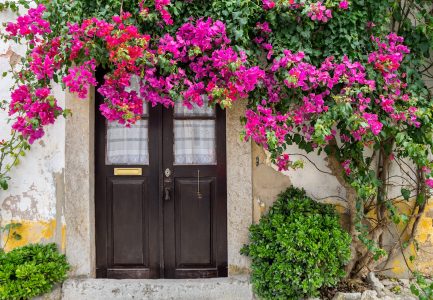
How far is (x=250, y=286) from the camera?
3.80m

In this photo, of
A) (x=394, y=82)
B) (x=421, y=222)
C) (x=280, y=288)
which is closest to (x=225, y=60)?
(x=394, y=82)

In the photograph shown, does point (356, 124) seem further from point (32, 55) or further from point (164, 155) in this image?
point (32, 55)

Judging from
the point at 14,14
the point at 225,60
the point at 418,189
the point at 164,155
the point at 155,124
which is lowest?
the point at 418,189

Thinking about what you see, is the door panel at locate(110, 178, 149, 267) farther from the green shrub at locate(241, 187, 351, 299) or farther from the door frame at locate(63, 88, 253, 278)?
the green shrub at locate(241, 187, 351, 299)

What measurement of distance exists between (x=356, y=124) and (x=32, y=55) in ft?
8.12

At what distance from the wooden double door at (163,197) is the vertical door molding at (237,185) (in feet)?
0.51

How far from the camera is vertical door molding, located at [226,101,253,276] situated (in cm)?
392

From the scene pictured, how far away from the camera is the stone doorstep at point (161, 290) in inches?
151

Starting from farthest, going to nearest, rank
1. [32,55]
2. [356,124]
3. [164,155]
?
1. [164,155]
2. [32,55]
3. [356,124]

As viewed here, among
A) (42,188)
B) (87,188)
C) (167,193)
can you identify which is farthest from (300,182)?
(42,188)

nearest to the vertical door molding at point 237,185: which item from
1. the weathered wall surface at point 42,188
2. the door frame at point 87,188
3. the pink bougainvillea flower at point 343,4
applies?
the door frame at point 87,188

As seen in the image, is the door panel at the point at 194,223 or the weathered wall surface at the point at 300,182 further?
the door panel at the point at 194,223

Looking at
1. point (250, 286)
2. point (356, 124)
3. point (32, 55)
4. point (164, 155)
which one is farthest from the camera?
point (164, 155)

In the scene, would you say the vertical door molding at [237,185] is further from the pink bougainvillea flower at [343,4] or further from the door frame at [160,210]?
the pink bougainvillea flower at [343,4]
